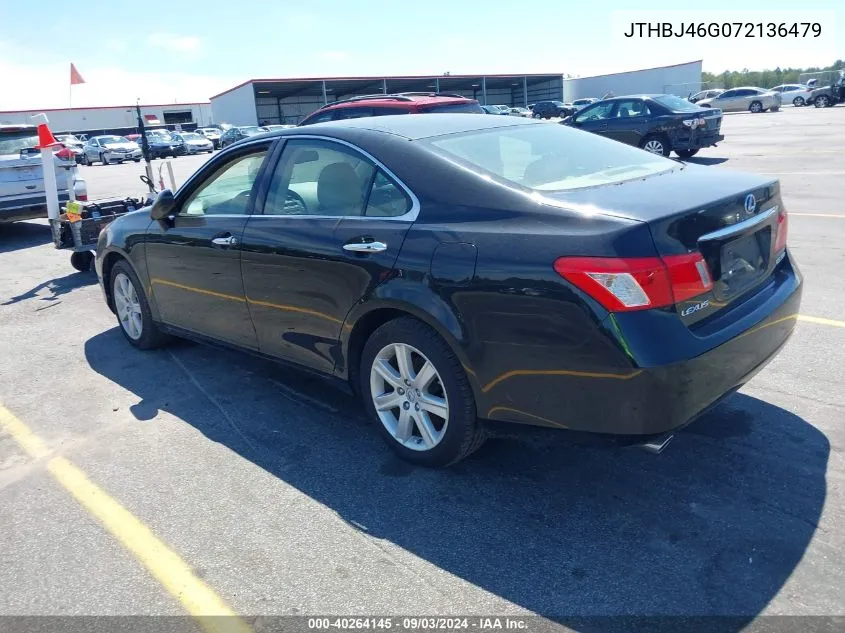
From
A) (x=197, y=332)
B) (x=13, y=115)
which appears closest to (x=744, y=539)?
(x=197, y=332)

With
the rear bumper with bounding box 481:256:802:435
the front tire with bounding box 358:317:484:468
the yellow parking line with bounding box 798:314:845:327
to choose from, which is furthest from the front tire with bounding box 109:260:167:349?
the yellow parking line with bounding box 798:314:845:327

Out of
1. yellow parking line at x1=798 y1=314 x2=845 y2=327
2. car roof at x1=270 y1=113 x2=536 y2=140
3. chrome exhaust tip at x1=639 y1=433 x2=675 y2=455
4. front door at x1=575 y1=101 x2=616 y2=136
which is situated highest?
front door at x1=575 y1=101 x2=616 y2=136

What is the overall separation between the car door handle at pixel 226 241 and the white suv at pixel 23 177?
768 centimetres

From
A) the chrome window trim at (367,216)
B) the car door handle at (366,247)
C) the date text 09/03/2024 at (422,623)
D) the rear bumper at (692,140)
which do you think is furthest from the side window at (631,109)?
the date text 09/03/2024 at (422,623)

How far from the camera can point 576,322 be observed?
8.96 feet

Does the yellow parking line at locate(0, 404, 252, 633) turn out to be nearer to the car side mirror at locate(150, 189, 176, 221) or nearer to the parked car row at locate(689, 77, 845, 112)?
the car side mirror at locate(150, 189, 176, 221)

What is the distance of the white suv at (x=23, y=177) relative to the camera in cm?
1102

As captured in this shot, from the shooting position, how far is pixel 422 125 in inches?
155

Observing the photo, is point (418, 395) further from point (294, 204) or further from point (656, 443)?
point (294, 204)

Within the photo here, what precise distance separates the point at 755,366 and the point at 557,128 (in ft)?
6.15

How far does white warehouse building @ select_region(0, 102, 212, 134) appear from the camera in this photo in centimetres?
6181

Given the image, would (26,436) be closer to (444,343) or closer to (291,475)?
(291,475)

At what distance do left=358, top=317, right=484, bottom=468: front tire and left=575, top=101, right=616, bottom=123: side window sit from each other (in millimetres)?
14440

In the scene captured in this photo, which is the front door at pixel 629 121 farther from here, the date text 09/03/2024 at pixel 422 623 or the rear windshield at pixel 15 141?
the date text 09/03/2024 at pixel 422 623
